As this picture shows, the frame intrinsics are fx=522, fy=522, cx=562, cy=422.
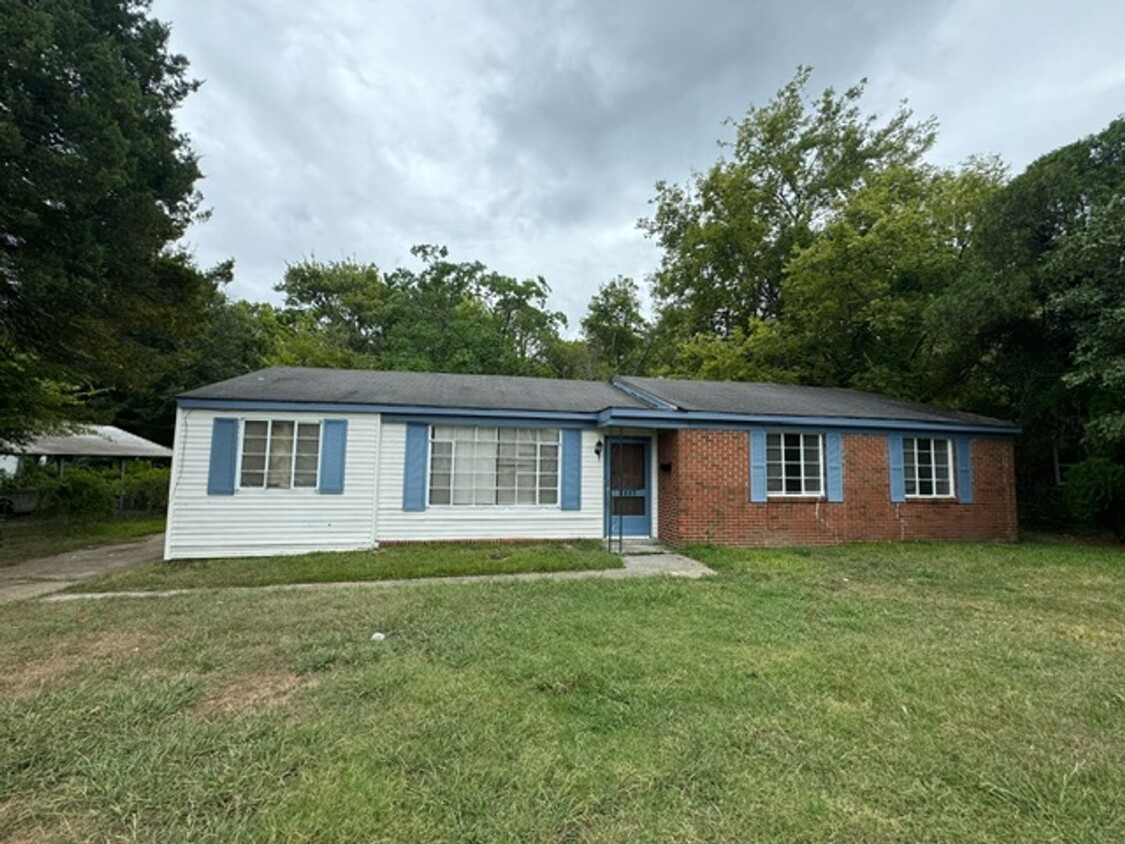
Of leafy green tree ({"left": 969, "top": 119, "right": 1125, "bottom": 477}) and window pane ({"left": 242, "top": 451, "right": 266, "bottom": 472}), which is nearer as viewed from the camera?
window pane ({"left": 242, "top": 451, "right": 266, "bottom": 472})

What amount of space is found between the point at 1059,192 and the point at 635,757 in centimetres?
1455

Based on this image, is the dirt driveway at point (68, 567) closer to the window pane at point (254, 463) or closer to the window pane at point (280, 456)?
the window pane at point (254, 463)

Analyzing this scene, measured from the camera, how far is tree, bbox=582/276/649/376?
106 feet

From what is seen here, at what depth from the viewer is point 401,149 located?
15.2 meters

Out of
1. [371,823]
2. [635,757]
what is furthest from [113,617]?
[635,757]

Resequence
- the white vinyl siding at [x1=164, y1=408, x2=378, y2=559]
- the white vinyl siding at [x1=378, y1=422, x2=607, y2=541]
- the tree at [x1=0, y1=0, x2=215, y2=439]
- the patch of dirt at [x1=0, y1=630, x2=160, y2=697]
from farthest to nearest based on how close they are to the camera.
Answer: the white vinyl siding at [x1=378, y1=422, x2=607, y2=541] < the white vinyl siding at [x1=164, y1=408, x2=378, y2=559] < the tree at [x1=0, y1=0, x2=215, y2=439] < the patch of dirt at [x1=0, y1=630, x2=160, y2=697]

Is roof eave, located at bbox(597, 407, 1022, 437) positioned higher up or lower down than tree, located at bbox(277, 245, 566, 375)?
lower down

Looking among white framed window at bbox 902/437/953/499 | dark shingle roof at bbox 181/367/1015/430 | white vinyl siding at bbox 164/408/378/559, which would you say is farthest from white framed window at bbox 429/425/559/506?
white framed window at bbox 902/437/953/499

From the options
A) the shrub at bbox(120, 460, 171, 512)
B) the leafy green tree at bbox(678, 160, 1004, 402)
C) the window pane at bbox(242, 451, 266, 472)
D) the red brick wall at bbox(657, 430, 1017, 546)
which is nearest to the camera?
the window pane at bbox(242, 451, 266, 472)

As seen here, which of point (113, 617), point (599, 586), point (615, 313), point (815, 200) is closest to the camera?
point (113, 617)

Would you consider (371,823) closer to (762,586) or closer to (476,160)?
(762,586)

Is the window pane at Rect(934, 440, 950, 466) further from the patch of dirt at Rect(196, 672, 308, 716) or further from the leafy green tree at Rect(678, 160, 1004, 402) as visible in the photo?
Answer: the patch of dirt at Rect(196, 672, 308, 716)

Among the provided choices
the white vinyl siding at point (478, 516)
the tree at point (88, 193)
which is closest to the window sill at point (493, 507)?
the white vinyl siding at point (478, 516)

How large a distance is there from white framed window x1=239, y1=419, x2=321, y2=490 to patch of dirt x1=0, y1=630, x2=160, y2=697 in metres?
4.30
